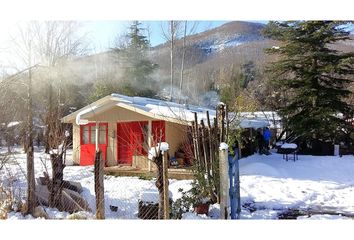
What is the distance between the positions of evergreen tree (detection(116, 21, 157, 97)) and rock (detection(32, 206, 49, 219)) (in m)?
2.19

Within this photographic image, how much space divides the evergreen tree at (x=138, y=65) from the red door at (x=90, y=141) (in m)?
1.58

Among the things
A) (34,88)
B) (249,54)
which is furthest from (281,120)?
(34,88)

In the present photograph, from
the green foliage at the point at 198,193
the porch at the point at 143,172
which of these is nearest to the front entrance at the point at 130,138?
the porch at the point at 143,172

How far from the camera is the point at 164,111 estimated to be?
5473 mm

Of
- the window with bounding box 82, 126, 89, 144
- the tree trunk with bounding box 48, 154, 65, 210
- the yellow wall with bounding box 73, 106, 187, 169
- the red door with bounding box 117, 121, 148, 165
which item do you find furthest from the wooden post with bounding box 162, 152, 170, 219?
the window with bounding box 82, 126, 89, 144

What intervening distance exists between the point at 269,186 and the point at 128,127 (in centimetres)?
280

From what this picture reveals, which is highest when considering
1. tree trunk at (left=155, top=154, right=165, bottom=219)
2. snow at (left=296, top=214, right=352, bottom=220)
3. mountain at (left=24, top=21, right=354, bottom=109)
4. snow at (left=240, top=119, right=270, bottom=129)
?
mountain at (left=24, top=21, right=354, bottom=109)

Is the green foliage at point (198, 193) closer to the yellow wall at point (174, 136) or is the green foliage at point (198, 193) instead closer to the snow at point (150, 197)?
the snow at point (150, 197)

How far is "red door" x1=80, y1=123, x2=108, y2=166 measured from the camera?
22.8ft

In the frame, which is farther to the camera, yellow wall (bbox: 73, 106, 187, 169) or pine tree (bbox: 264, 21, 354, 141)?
yellow wall (bbox: 73, 106, 187, 169)

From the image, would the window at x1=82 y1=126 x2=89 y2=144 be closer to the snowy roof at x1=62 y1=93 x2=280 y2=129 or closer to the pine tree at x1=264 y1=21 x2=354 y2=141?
the snowy roof at x1=62 y1=93 x2=280 y2=129

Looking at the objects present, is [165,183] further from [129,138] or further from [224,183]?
[129,138]
